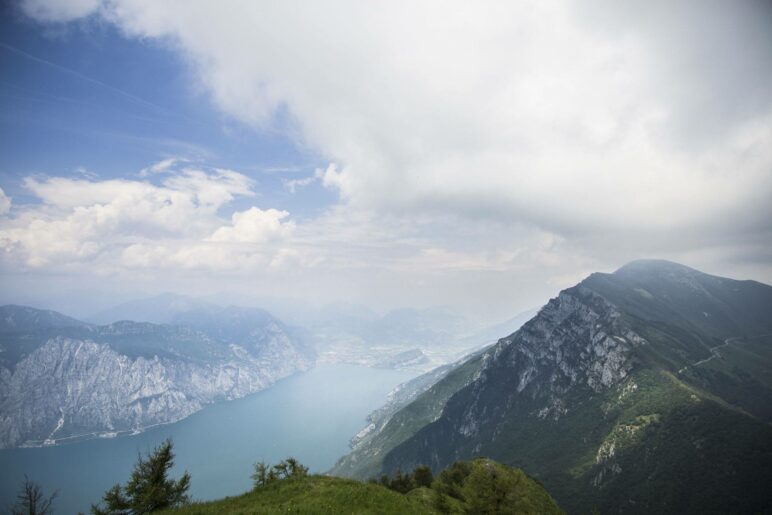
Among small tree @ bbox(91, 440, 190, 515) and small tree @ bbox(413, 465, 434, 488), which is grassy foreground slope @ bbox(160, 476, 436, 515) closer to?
small tree @ bbox(91, 440, 190, 515)

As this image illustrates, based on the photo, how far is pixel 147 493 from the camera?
4150 centimetres

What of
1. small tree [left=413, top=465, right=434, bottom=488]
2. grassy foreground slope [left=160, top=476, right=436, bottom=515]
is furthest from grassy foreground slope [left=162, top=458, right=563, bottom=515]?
small tree [left=413, top=465, right=434, bottom=488]

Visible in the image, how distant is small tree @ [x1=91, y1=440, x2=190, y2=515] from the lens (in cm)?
4128

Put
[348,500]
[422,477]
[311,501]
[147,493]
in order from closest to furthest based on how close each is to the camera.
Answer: [311,501] < [348,500] < [147,493] < [422,477]

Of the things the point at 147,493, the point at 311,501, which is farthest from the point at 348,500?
the point at 147,493

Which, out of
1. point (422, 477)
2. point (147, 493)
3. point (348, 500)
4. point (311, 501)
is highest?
point (311, 501)

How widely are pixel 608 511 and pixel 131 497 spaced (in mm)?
196317

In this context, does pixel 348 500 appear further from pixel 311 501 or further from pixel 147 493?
pixel 147 493

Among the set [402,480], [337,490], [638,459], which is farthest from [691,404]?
[337,490]

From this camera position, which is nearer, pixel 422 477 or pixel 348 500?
pixel 348 500

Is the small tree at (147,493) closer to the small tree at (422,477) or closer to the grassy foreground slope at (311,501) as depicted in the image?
the grassy foreground slope at (311,501)

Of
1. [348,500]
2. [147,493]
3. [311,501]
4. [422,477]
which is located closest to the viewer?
[311,501]

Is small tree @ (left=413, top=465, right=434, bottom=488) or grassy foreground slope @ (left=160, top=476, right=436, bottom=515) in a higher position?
grassy foreground slope @ (left=160, top=476, right=436, bottom=515)

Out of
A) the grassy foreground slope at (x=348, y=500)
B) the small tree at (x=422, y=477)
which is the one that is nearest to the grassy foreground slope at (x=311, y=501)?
Result: the grassy foreground slope at (x=348, y=500)
